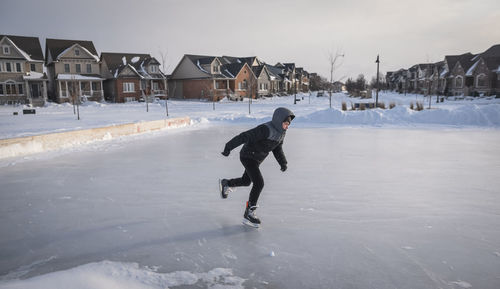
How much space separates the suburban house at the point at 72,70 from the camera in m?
34.7

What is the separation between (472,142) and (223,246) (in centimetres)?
1001

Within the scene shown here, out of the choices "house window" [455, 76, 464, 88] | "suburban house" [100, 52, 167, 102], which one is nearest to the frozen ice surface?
"suburban house" [100, 52, 167, 102]

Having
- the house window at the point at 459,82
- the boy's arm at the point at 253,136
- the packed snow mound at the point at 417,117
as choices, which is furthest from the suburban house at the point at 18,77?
the house window at the point at 459,82

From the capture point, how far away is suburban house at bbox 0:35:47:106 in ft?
106

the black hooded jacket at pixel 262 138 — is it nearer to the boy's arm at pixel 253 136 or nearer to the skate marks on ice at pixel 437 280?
the boy's arm at pixel 253 136

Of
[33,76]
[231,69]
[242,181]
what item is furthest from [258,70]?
[242,181]

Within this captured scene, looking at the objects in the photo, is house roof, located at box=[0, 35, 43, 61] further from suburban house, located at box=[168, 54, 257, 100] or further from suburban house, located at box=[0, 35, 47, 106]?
suburban house, located at box=[168, 54, 257, 100]

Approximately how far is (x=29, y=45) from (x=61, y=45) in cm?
314

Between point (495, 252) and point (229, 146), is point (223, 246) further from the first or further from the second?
point (495, 252)

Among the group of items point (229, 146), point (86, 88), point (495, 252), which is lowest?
point (495, 252)

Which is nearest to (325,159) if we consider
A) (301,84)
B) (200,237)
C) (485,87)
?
(200,237)

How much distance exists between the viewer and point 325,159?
25.7 ft

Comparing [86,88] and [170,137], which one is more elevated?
[86,88]

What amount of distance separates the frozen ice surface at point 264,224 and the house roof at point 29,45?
3467 centimetres
